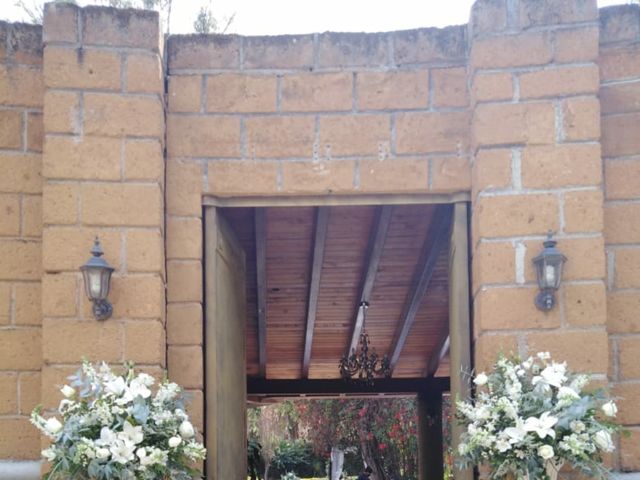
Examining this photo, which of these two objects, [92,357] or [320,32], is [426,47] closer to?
[320,32]

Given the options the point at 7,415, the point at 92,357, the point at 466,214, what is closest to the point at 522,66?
the point at 466,214

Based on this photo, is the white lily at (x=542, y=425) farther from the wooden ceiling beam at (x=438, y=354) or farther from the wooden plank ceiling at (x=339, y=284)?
the wooden ceiling beam at (x=438, y=354)

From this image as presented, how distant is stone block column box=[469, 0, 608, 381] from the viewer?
11.9 ft

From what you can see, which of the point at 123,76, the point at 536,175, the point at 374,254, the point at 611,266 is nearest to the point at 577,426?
the point at 611,266

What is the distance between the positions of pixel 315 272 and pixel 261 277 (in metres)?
0.36

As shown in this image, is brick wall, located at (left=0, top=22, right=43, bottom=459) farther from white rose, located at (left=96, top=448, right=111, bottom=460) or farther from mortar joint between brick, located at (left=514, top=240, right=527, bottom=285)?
mortar joint between brick, located at (left=514, top=240, right=527, bottom=285)

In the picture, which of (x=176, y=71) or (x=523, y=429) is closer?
(x=523, y=429)

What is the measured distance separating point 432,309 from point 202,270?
3318mm

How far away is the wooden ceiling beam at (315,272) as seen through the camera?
5195mm

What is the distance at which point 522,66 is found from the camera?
12.3ft

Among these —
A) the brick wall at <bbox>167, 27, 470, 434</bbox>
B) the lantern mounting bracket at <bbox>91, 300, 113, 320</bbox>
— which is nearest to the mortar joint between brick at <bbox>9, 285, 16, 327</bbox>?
the lantern mounting bracket at <bbox>91, 300, 113, 320</bbox>

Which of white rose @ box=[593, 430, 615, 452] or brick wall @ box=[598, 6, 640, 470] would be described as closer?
white rose @ box=[593, 430, 615, 452]

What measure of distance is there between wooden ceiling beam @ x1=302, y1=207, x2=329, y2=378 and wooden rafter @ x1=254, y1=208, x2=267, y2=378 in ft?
1.02

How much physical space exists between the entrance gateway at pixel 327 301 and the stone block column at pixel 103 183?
0.37 m
